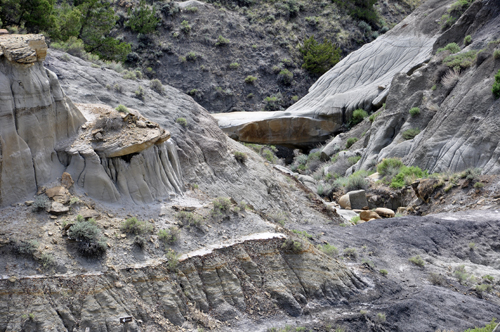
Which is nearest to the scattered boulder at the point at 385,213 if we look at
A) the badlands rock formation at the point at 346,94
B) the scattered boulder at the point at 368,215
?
the scattered boulder at the point at 368,215

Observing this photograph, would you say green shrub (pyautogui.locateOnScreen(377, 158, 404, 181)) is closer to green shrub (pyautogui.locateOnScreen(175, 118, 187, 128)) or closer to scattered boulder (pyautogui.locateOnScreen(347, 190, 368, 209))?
scattered boulder (pyautogui.locateOnScreen(347, 190, 368, 209))

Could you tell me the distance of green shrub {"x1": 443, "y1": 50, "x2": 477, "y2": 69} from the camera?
22.1m

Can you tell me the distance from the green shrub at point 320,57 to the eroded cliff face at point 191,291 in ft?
115

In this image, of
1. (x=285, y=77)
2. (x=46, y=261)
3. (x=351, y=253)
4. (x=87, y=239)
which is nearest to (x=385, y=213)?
(x=351, y=253)

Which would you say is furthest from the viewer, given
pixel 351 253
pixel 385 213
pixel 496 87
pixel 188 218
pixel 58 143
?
pixel 496 87

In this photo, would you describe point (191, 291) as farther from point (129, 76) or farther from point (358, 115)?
point (358, 115)

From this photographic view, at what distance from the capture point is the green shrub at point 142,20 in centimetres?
4116

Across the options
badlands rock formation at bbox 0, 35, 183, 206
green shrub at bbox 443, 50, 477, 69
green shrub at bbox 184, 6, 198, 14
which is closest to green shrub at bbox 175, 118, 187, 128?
badlands rock formation at bbox 0, 35, 183, 206

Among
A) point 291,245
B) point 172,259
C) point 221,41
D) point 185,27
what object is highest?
point 185,27

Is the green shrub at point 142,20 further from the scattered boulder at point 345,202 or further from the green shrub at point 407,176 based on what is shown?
the green shrub at point 407,176

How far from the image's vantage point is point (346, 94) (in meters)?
33.0

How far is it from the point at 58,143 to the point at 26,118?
95 cm

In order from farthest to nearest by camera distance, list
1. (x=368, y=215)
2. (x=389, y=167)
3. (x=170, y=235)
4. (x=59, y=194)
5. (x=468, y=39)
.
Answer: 1. (x=468, y=39)
2. (x=389, y=167)
3. (x=368, y=215)
4. (x=170, y=235)
5. (x=59, y=194)

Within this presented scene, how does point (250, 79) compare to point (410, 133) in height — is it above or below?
below
